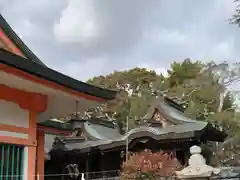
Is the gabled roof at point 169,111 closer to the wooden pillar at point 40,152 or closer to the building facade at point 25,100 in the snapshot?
the wooden pillar at point 40,152

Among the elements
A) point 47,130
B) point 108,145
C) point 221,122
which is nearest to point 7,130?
point 47,130

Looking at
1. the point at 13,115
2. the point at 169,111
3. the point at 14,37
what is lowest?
the point at 13,115

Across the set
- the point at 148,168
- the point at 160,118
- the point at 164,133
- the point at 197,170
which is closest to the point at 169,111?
the point at 160,118

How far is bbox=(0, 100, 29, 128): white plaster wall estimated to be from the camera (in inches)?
192

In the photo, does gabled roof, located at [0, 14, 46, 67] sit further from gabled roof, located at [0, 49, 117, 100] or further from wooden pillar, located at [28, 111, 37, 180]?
wooden pillar, located at [28, 111, 37, 180]

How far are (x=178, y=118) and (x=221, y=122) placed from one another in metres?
4.87

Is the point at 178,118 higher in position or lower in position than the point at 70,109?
higher

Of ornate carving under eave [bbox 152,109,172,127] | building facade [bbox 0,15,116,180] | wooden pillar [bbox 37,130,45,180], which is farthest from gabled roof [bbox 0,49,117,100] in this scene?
ornate carving under eave [bbox 152,109,172,127]

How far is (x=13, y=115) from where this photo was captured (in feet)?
16.5

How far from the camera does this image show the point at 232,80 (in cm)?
2648

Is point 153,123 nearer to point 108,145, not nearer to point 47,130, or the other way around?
point 108,145

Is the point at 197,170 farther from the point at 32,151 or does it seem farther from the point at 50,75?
the point at 50,75

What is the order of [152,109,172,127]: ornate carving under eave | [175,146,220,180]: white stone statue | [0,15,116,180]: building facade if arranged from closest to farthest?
[0,15,116,180]: building facade < [175,146,220,180]: white stone statue < [152,109,172,127]: ornate carving under eave

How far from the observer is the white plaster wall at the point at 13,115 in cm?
489
